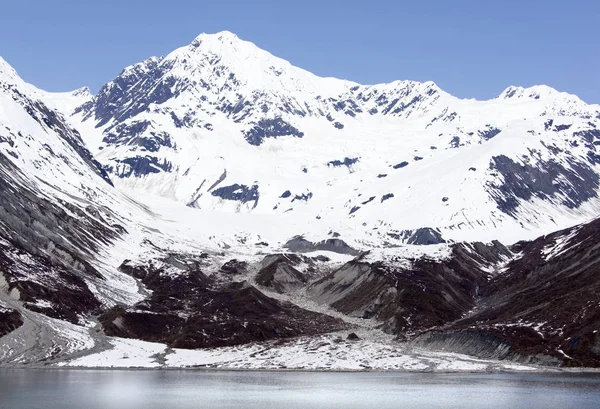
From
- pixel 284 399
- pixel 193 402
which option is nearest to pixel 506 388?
pixel 284 399

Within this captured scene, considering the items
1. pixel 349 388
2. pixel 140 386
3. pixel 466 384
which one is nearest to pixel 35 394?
pixel 140 386

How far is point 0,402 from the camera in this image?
156500 mm

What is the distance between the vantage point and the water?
520 ft

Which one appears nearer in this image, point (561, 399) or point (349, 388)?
point (561, 399)

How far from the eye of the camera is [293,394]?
17725cm

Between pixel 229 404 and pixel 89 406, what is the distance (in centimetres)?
2193

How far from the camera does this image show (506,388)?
603 ft

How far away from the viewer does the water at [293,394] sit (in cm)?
15862

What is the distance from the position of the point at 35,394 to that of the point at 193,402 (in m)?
26.4

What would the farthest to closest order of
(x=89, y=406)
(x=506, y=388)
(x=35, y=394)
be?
1. (x=506, y=388)
2. (x=35, y=394)
3. (x=89, y=406)

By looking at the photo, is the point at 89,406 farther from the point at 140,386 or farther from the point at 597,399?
the point at 597,399

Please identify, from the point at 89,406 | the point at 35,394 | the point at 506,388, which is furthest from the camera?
the point at 506,388

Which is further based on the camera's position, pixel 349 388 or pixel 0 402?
pixel 349 388

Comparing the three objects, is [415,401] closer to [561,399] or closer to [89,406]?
[561,399]
